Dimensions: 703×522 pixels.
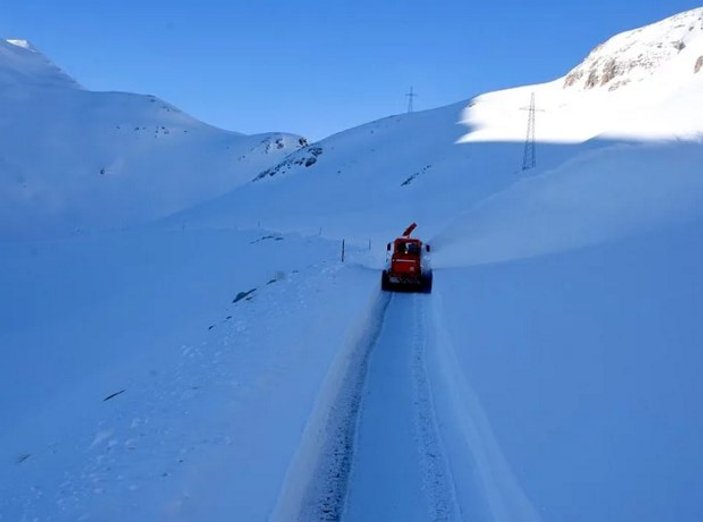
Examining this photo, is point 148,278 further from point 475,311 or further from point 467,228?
point 475,311

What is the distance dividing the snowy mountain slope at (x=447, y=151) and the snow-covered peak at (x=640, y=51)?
51 centimetres

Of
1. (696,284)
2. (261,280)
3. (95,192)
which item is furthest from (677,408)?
(95,192)

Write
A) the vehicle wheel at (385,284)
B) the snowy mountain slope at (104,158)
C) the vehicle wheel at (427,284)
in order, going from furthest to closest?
the snowy mountain slope at (104,158) → the vehicle wheel at (385,284) → the vehicle wheel at (427,284)

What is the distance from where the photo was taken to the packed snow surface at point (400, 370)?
5484 millimetres

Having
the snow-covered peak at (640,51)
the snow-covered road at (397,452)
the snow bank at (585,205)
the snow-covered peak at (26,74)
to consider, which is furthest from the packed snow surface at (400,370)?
the snow-covered peak at (26,74)

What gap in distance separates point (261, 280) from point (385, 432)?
19109 millimetres

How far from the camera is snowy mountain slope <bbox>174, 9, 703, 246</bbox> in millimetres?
40562

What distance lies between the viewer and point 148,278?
32625 mm

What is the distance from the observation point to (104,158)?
121875mm

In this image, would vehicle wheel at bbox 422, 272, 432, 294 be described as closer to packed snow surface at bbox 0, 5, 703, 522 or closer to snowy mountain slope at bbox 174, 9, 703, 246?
packed snow surface at bbox 0, 5, 703, 522

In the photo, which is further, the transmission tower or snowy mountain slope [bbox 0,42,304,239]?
snowy mountain slope [bbox 0,42,304,239]

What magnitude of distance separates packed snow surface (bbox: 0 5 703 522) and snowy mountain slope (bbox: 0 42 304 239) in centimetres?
6704

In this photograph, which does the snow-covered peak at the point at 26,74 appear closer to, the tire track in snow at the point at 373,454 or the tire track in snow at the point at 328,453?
the tire track in snow at the point at 328,453

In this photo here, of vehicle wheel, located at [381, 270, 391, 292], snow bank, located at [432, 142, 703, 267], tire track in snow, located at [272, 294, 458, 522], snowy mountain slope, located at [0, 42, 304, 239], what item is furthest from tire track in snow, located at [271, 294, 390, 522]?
snowy mountain slope, located at [0, 42, 304, 239]
